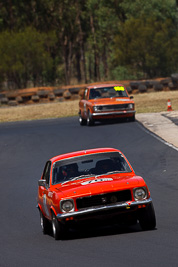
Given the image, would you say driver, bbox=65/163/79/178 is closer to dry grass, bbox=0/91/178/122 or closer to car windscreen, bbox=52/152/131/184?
car windscreen, bbox=52/152/131/184

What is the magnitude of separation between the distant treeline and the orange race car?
24.2m

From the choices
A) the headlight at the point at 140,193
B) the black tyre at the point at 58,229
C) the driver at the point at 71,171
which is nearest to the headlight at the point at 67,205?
the black tyre at the point at 58,229

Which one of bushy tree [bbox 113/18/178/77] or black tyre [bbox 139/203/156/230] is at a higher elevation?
bushy tree [bbox 113/18/178/77]

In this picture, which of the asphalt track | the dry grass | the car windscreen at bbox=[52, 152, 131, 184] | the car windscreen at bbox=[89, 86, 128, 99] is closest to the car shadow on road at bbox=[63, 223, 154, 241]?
the asphalt track

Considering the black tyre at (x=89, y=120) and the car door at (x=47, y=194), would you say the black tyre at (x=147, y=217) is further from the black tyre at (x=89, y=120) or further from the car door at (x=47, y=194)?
the black tyre at (x=89, y=120)

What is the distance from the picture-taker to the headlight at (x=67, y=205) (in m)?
9.28

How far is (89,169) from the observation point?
10461 mm

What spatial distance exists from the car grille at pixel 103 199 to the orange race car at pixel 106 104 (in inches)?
718

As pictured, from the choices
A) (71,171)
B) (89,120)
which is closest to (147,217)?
(71,171)

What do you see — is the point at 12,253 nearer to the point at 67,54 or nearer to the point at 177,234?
the point at 177,234

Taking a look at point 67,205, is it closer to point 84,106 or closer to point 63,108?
point 84,106

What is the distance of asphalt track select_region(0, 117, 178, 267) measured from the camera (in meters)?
8.02

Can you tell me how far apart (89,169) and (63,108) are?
2994 cm

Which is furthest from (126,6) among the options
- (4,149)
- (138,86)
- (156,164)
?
(156,164)
